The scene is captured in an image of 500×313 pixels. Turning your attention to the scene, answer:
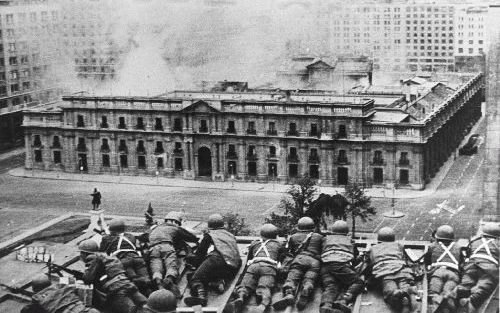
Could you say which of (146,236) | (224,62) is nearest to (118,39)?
(224,62)

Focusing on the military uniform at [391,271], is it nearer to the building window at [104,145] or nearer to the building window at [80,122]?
the building window at [104,145]

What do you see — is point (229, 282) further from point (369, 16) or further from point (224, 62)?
point (369, 16)

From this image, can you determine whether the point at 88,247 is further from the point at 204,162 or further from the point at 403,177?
the point at 204,162

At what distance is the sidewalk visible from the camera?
85556 millimetres

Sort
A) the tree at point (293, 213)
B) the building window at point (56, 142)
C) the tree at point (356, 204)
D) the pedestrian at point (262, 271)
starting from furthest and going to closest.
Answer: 1. the building window at point (56, 142)
2. the tree at point (356, 204)
3. the tree at point (293, 213)
4. the pedestrian at point (262, 271)

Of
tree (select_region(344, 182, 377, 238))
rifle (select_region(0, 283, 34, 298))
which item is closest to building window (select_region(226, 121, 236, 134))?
tree (select_region(344, 182, 377, 238))

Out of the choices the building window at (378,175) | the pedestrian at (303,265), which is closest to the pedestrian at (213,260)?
the pedestrian at (303,265)

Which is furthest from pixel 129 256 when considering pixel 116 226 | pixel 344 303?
pixel 344 303

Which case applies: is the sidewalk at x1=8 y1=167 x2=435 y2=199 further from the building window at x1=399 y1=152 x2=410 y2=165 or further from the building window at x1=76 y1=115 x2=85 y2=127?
the building window at x1=76 y1=115 x2=85 y2=127

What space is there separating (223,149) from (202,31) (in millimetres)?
40185

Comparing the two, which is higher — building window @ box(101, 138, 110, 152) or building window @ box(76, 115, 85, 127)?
building window @ box(76, 115, 85, 127)

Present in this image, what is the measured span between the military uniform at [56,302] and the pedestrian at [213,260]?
98.9 inches

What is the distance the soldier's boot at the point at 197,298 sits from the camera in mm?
19328

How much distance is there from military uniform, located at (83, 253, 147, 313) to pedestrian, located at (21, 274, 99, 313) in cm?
68
